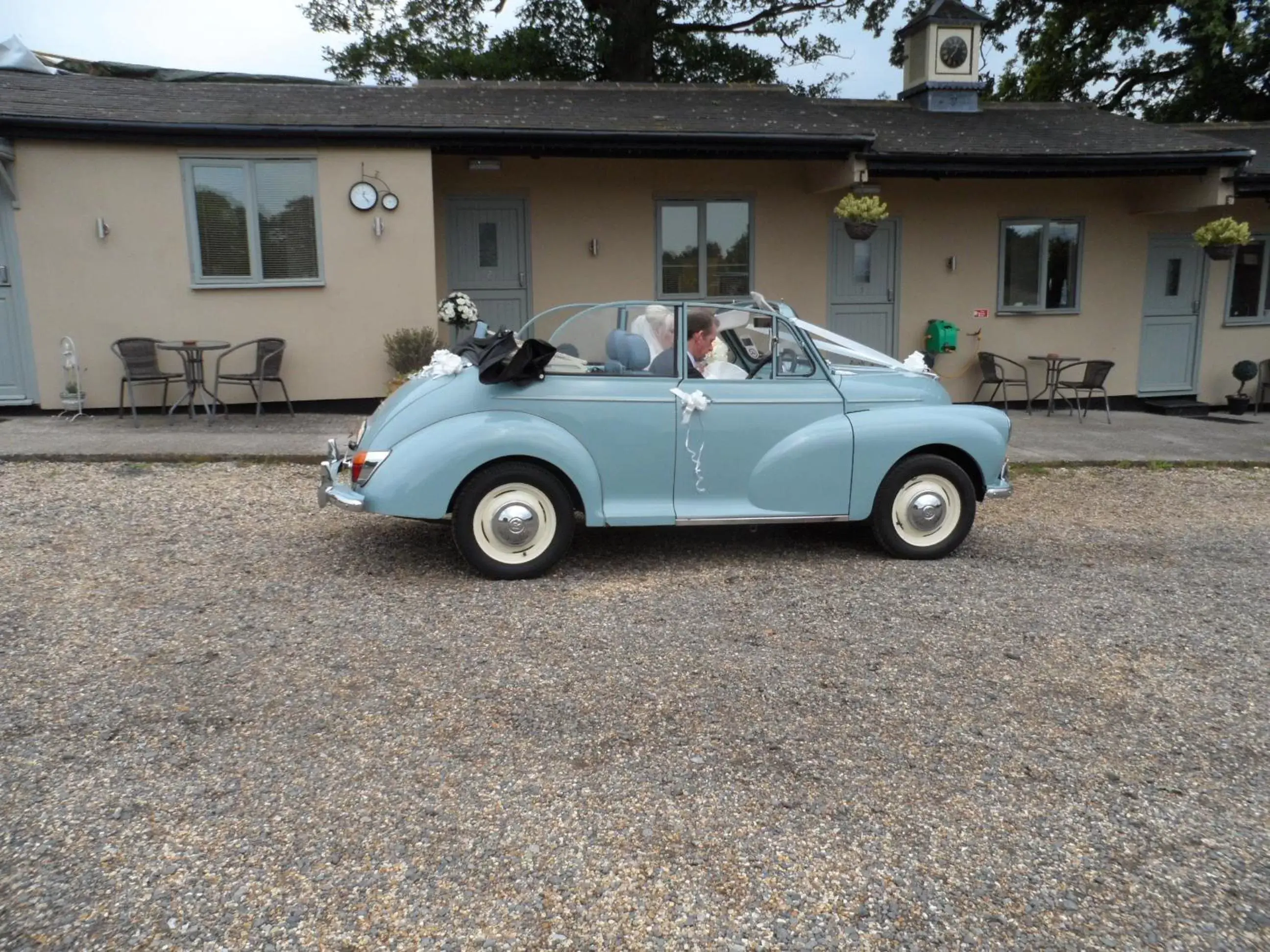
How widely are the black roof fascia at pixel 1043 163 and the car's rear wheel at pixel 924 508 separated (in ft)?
21.5

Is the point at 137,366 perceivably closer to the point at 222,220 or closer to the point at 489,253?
the point at 222,220

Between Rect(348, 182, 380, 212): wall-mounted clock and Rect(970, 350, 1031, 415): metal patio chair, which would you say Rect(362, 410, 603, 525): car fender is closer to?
Rect(348, 182, 380, 212): wall-mounted clock

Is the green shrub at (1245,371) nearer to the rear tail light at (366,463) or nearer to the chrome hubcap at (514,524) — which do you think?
the chrome hubcap at (514,524)

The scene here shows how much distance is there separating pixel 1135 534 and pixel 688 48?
19.1 meters

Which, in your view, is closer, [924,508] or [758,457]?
[758,457]

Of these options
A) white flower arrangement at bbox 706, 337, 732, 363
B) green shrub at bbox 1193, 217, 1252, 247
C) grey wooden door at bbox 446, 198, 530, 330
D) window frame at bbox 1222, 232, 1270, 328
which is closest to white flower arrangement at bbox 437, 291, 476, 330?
grey wooden door at bbox 446, 198, 530, 330

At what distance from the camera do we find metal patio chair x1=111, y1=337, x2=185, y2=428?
1009 centimetres

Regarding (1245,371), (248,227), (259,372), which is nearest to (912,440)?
(259,372)

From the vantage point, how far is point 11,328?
33.8 feet

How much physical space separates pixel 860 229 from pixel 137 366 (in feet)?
25.5

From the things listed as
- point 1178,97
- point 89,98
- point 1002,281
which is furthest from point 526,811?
point 1178,97

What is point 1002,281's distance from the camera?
1330 cm

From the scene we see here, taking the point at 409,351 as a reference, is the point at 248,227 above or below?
above

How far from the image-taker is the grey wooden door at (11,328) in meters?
10.1
